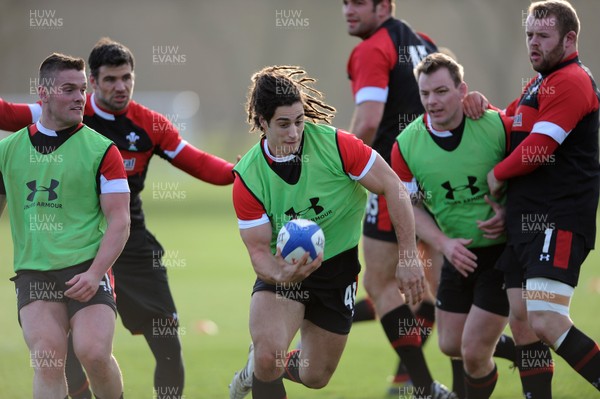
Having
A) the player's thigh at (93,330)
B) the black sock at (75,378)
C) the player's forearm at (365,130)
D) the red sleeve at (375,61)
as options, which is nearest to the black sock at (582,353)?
the player's forearm at (365,130)

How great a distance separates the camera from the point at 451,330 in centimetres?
637

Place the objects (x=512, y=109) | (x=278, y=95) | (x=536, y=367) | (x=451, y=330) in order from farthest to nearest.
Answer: (x=451, y=330) → (x=512, y=109) → (x=536, y=367) → (x=278, y=95)

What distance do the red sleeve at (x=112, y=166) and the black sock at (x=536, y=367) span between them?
2820 millimetres

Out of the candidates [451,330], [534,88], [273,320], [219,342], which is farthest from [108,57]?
[219,342]

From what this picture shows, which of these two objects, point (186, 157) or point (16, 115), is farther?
point (186, 157)

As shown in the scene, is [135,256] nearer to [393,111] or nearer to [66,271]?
[66,271]

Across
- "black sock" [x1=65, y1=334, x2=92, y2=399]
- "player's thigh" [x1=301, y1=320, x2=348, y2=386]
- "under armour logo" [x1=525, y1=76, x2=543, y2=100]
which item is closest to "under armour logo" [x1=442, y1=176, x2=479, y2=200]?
"under armour logo" [x1=525, y1=76, x2=543, y2=100]

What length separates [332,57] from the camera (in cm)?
3669

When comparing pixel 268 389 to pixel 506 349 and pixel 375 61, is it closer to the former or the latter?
pixel 506 349

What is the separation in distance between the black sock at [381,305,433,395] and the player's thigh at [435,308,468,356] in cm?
40

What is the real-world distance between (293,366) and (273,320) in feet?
2.50

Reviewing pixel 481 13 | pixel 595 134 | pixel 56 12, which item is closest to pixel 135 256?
pixel 595 134

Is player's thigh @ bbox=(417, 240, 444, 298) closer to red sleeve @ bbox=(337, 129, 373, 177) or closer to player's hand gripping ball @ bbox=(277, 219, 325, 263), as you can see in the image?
Answer: red sleeve @ bbox=(337, 129, 373, 177)

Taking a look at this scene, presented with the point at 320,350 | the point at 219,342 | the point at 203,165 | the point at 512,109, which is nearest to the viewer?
the point at 320,350
